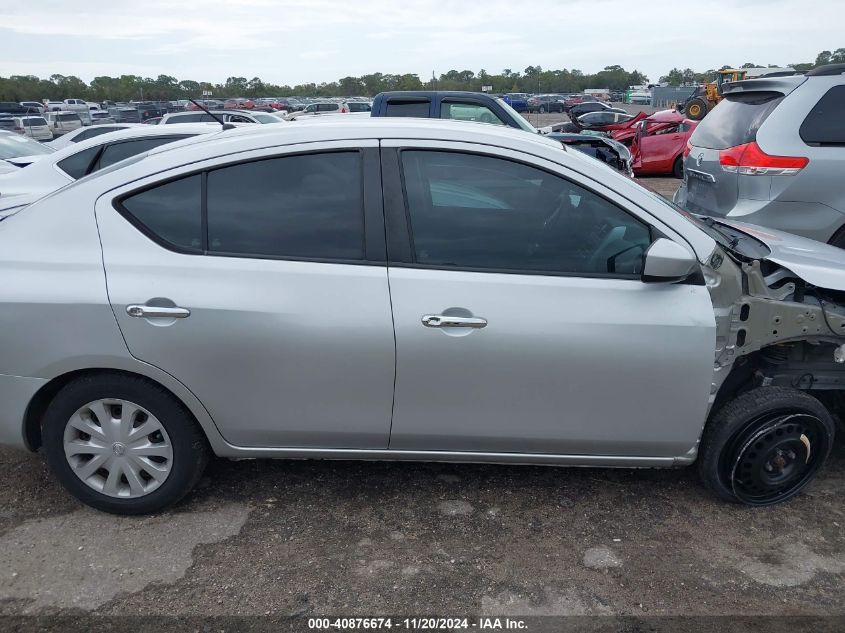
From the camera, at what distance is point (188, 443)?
9.64 feet

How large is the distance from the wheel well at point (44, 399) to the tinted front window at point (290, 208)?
0.65 meters

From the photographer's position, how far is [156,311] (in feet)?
9.02

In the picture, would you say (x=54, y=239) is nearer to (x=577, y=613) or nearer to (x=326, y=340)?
(x=326, y=340)

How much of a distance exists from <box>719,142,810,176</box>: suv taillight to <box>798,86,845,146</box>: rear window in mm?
227

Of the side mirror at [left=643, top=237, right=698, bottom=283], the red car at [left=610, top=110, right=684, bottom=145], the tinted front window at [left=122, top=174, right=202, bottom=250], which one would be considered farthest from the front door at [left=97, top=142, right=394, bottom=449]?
the red car at [left=610, top=110, right=684, bottom=145]

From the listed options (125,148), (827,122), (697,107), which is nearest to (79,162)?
(125,148)

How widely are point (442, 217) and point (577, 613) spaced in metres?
1.61

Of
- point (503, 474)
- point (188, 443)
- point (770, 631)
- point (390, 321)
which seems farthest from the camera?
point (503, 474)

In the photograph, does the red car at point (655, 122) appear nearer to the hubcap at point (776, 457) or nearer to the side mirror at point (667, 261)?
the hubcap at point (776, 457)

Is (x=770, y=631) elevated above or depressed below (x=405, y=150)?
below

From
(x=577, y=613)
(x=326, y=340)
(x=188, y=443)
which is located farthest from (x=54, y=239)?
(x=577, y=613)

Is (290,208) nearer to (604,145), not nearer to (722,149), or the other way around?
(722,149)

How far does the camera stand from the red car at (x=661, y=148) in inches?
561

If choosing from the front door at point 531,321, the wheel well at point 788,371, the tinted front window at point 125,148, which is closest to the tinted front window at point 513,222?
the front door at point 531,321
